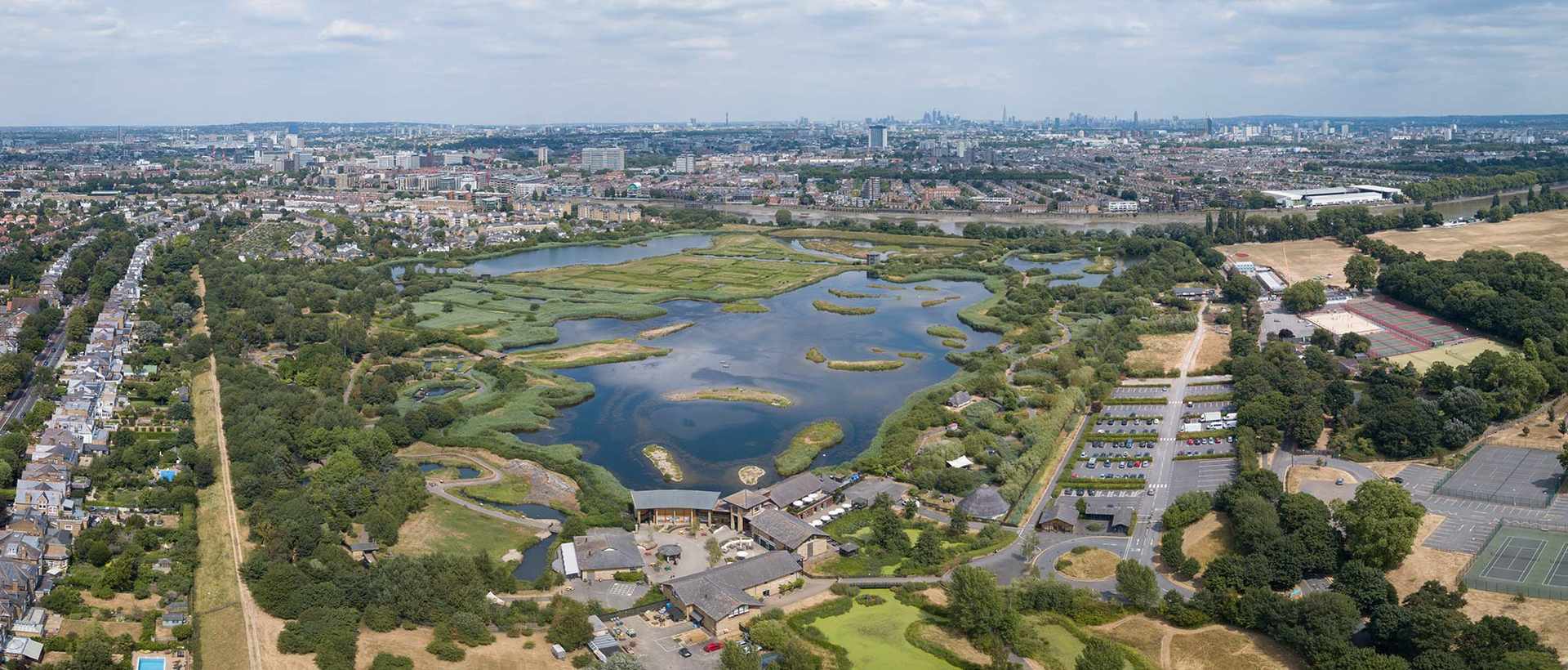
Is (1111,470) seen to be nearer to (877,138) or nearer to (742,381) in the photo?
(742,381)

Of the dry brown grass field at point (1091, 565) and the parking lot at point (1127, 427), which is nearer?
the dry brown grass field at point (1091, 565)

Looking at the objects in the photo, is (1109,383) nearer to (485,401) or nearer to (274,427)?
(485,401)

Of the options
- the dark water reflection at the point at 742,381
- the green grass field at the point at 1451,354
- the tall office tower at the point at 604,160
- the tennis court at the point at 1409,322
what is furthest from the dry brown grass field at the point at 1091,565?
the tall office tower at the point at 604,160

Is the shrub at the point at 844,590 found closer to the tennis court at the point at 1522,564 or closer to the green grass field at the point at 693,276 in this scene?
the tennis court at the point at 1522,564

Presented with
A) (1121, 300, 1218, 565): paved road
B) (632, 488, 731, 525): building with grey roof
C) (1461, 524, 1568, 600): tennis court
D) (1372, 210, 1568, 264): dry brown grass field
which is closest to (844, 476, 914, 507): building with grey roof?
(632, 488, 731, 525): building with grey roof

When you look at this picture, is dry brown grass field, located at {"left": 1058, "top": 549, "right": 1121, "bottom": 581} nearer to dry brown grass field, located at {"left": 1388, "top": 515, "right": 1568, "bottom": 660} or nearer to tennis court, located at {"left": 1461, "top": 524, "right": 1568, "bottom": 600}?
dry brown grass field, located at {"left": 1388, "top": 515, "right": 1568, "bottom": 660}
